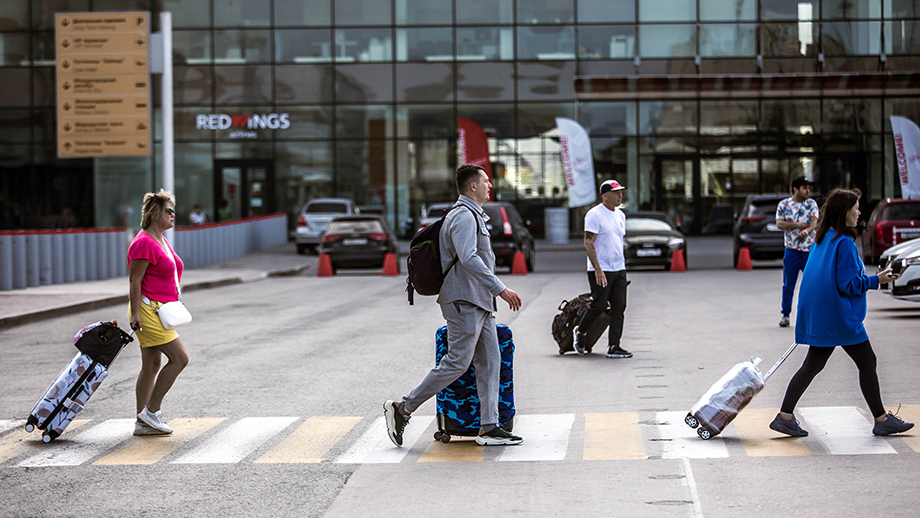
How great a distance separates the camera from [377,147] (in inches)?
1497

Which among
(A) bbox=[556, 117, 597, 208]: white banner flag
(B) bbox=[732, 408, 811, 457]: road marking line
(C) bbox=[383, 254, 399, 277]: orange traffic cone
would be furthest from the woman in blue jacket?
(A) bbox=[556, 117, 597, 208]: white banner flag

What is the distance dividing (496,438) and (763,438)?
170cm

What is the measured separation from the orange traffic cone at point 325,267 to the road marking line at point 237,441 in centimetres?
1707

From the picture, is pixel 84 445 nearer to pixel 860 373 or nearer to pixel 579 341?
pixel 860 373

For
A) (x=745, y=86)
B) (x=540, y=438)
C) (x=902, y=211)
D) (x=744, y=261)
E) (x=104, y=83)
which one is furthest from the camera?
(x=745, y=86)

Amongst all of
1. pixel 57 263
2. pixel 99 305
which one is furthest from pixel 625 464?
pixel 57 263

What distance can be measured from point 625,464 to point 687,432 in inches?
38.6

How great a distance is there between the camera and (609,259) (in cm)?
1041

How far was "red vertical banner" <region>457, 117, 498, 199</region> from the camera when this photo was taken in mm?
36719

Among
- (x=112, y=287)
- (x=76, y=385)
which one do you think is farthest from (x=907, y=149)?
(x=76, y=385)

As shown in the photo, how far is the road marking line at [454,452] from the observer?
645 cm

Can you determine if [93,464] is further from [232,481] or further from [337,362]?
[337,362]

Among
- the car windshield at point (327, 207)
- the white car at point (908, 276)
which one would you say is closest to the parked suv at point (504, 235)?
the car windshield at point (327, 207)

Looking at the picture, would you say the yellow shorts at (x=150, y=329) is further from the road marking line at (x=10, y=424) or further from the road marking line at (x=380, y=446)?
the road marking line at (x=380, y=446)
